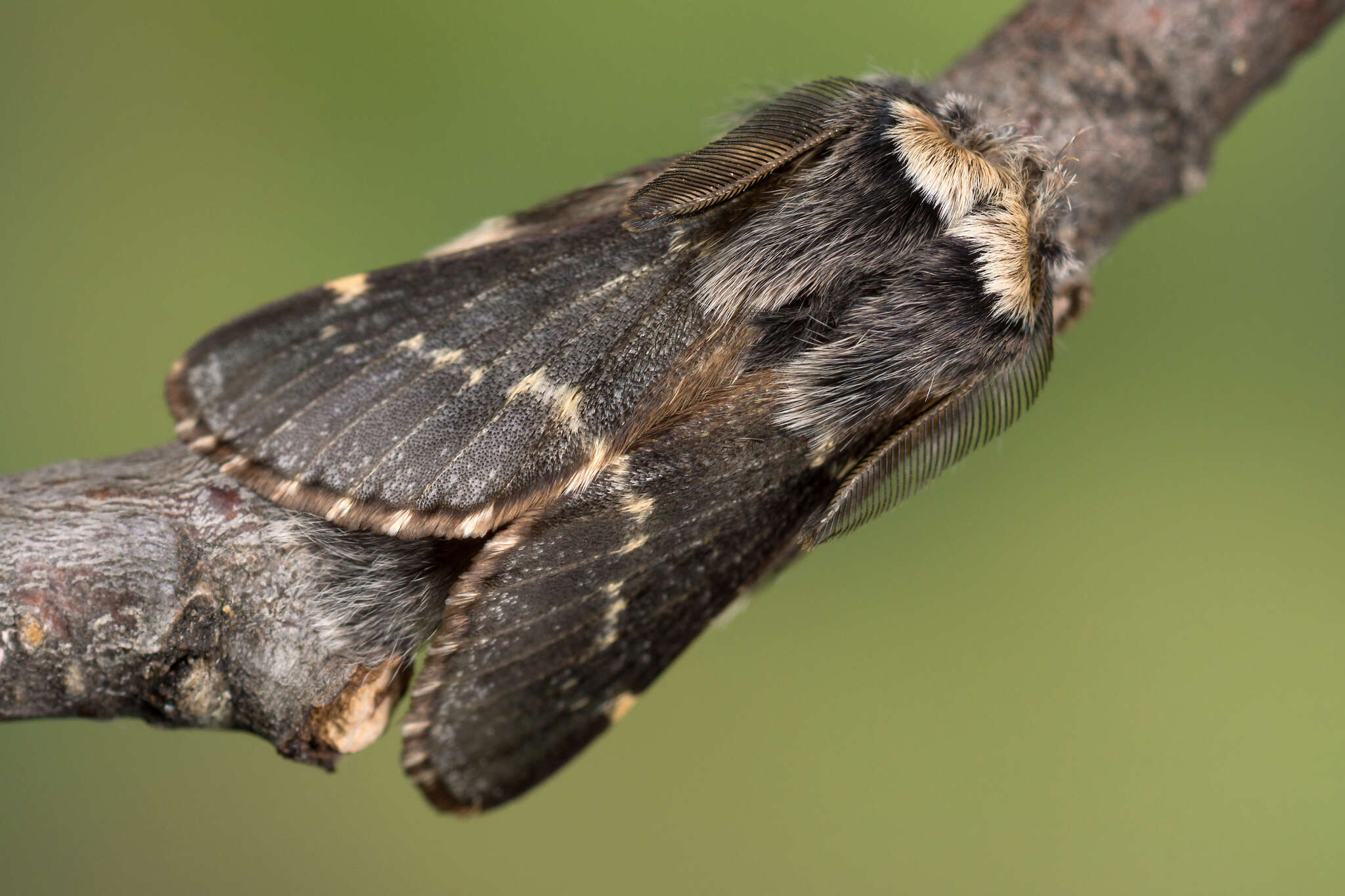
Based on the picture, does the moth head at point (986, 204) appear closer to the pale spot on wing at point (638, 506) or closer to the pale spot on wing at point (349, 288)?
the pale spot on wing at point (638, 506)

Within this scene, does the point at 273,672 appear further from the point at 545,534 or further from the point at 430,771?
the point at 545,534

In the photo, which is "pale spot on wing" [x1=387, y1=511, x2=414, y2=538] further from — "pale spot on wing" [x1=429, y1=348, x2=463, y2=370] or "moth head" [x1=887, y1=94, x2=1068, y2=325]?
"moth head" [x1=887, y1=94, x2=1068, y2=325]

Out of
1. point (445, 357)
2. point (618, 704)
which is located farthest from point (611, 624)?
point (445, 357)

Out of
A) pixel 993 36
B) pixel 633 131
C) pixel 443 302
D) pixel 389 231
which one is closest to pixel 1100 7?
pixel 993 36

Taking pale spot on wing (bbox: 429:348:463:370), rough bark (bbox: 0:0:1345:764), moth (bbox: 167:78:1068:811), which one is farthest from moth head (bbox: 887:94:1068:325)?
rough bark (bbox: 0:0:1345:764)

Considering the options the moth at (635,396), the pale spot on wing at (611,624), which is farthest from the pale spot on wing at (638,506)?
the pale spot on wing at (611,624)

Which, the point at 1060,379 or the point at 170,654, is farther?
the point at 1060,379
